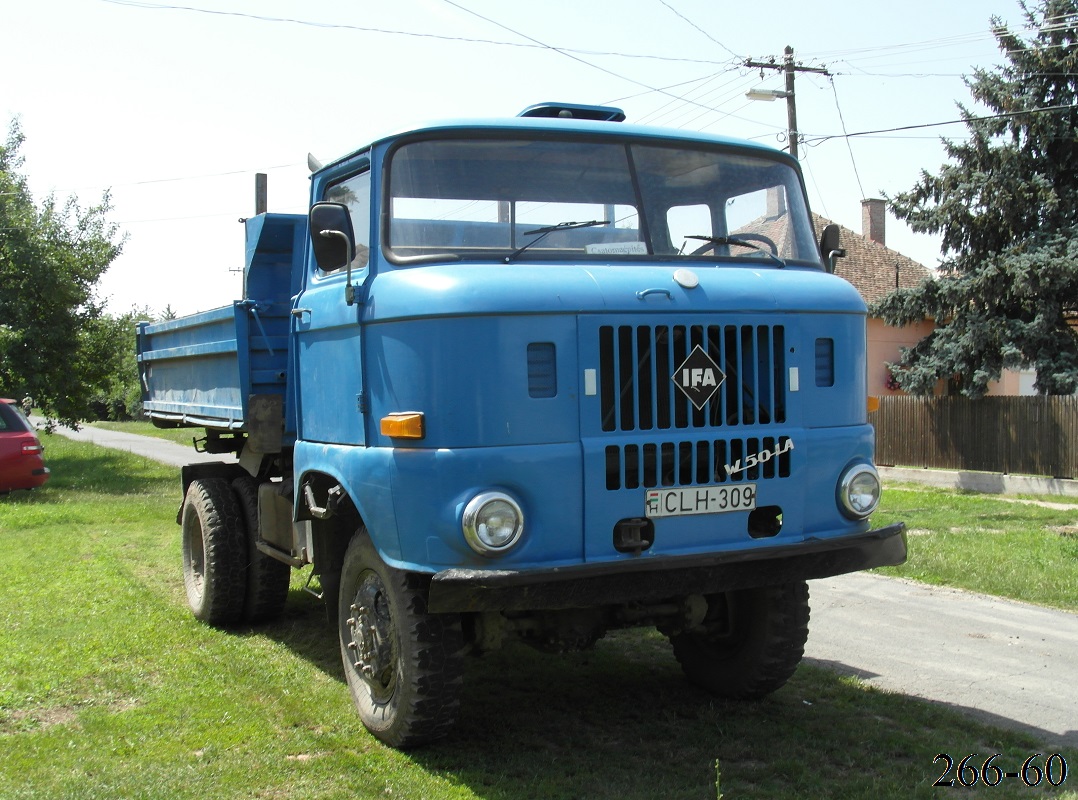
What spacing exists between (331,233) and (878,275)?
28.1m

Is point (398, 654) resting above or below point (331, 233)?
below

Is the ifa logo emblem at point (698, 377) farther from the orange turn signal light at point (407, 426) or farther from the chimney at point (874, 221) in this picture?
the chimney at point (874, 221)

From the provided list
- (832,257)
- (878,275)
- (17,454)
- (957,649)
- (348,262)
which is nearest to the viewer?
(348,262)

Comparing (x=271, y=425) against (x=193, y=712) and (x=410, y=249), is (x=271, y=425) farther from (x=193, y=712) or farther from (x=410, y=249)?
(x=410, y=249)

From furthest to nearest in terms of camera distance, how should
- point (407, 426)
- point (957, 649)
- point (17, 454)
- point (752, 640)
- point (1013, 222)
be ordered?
point (1013, 222), point (17, 454), point (957, 649), point (752, 640), point (407, 426)

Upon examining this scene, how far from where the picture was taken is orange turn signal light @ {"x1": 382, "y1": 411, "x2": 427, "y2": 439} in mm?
4504

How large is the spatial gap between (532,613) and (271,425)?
2.48 metres

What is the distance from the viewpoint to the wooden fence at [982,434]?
58.9 feet

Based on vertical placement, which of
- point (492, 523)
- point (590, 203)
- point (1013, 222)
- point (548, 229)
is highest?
point (1013, 222)

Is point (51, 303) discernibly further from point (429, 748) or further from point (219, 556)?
point (429, 748)

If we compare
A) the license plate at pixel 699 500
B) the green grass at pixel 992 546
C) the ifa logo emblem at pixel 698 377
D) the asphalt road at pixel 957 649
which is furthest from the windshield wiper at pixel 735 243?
the green grass at pixel 992 546

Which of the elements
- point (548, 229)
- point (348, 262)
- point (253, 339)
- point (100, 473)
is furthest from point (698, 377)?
point (100, 473)

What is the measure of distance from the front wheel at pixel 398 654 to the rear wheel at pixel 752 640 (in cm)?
149

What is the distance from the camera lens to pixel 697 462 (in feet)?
15.5
